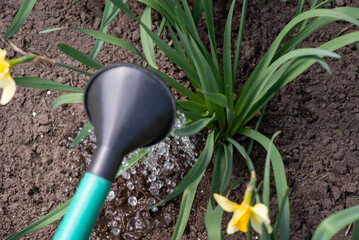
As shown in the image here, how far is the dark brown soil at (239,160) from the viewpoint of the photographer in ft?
4.51

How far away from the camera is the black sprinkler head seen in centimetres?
75

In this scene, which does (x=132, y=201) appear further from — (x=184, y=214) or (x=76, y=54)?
(x=76, y=54)

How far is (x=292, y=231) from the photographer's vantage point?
52.3 inches

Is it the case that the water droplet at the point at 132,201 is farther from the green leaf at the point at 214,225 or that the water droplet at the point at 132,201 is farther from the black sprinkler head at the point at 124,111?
the black sprinkler head at the point at 124,111

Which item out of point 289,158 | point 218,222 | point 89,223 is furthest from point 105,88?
point 289,158

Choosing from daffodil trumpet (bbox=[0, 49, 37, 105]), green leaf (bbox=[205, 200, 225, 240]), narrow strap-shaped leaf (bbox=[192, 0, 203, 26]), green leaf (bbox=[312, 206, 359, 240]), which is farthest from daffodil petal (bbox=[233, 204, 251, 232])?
narrow strap-shaped leaf (bbox=[192, 0, 203, 26])

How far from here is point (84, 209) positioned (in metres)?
0.72

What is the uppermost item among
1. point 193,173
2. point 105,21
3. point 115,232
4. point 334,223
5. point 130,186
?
point 105,21

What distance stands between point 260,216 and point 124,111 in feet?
1.02

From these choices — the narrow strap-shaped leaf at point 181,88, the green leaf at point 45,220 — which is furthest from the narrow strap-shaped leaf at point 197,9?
the green leaf at point 45,220

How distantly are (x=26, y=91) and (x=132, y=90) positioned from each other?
0.95 meters

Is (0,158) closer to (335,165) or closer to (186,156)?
(186,156)

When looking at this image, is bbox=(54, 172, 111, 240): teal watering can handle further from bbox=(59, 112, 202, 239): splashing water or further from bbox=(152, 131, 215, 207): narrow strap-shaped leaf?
bbox=(59, 112, 202, 239): splashing water

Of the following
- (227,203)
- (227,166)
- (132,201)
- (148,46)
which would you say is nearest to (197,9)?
(148,46)
